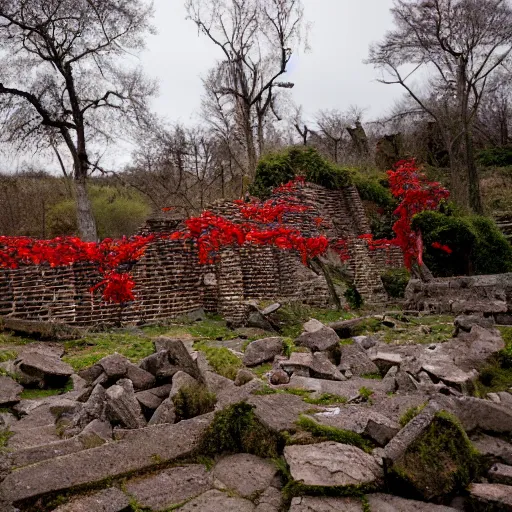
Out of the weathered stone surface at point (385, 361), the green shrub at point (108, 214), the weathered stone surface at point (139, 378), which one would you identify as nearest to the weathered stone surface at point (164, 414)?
the weathered stone surface at point (139, 378)

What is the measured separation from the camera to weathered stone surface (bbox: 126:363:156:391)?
14.3 feet

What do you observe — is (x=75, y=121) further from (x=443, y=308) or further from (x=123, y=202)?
(x=443, y=308)

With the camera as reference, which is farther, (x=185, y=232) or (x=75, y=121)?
(x=75, y=121)

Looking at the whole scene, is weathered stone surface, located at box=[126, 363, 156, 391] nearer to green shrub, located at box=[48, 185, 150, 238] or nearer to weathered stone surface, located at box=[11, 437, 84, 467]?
weathered stone surface, located at box=[11, 437, 84, 467]

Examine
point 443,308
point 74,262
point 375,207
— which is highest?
point 375,207

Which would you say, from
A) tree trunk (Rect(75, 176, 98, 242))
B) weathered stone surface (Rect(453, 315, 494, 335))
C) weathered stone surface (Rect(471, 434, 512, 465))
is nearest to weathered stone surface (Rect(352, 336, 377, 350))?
weathered stone surface (Rect(453, 315, 494, 335))

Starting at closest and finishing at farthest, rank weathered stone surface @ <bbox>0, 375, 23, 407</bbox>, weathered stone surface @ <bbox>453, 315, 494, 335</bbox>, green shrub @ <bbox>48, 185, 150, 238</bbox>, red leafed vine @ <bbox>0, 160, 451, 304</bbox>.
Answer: weathered stone surface @ <bbox>0, 375, 23, 407</bbox> → weathered stone surface @ <bbox>453, 315, 494, 335</bbox> → red leafed vine @ <bbox>0, 160, 451, 304</bbox> → green shrub @ <bbox>48, 185, 150, 238</bbox>

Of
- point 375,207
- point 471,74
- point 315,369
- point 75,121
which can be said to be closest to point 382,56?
point 471,74

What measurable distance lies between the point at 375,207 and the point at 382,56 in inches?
291

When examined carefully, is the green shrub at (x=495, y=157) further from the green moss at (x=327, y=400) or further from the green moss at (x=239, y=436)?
the green moss at (x=239, y=436)

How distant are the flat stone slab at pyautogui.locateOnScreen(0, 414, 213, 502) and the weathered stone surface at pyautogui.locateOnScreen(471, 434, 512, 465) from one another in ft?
5.20

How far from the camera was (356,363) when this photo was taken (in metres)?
5.40

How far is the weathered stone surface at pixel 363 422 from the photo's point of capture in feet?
8.77

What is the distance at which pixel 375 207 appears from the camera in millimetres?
18453
